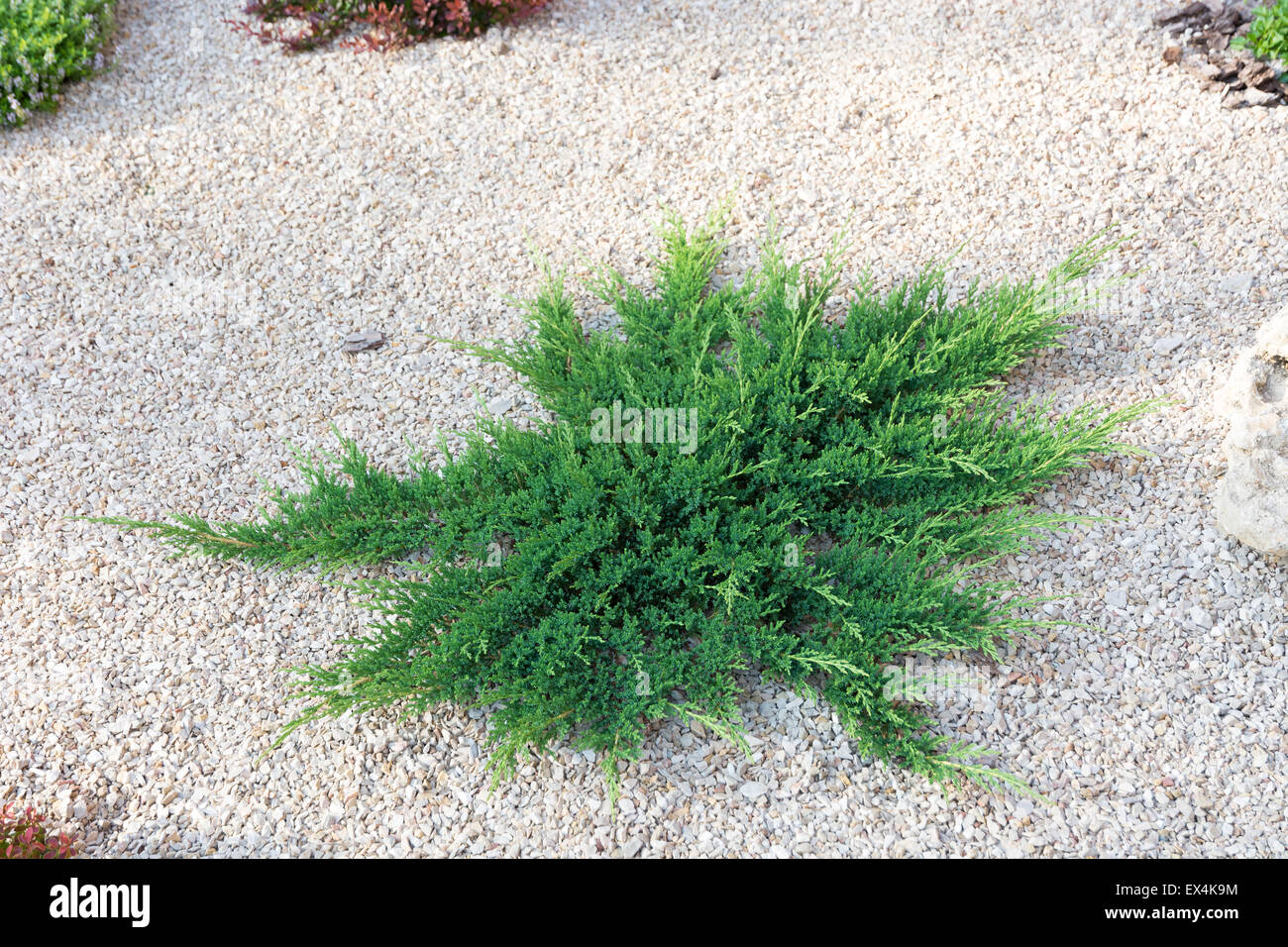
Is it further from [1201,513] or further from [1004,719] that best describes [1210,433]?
[1004,719]

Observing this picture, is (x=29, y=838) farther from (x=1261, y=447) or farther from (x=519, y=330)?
(x=1261, y=447)

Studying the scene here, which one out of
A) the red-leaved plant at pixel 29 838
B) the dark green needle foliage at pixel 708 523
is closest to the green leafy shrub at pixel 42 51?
the dark green needle foliage at pixel 708 523

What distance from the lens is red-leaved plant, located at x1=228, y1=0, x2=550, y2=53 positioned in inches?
227

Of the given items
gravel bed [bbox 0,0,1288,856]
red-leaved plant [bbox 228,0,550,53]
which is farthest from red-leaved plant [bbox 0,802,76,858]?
red-leaved plant [bbox 228,0,550,53]

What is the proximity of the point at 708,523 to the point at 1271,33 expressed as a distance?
4.56 meters

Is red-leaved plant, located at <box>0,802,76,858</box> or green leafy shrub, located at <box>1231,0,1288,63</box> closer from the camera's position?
red-leaved plant, located at <box>0,802,76,858</box>

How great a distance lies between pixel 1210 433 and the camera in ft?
12.2

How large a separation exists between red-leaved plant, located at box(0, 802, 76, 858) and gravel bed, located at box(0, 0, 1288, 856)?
0.08m

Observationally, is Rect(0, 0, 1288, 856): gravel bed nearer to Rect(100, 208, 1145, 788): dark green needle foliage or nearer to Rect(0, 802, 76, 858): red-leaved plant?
Rect(0, 802, 76, 858): red-leaved plant

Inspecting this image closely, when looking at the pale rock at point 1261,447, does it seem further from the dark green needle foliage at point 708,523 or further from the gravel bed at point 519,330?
the dark green needle foliage at point 708,523

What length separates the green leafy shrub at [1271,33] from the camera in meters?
4.89

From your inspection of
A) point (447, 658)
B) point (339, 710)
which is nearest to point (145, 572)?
point (339, 710)

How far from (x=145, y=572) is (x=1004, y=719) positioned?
3.39 m

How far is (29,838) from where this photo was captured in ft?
9.32
